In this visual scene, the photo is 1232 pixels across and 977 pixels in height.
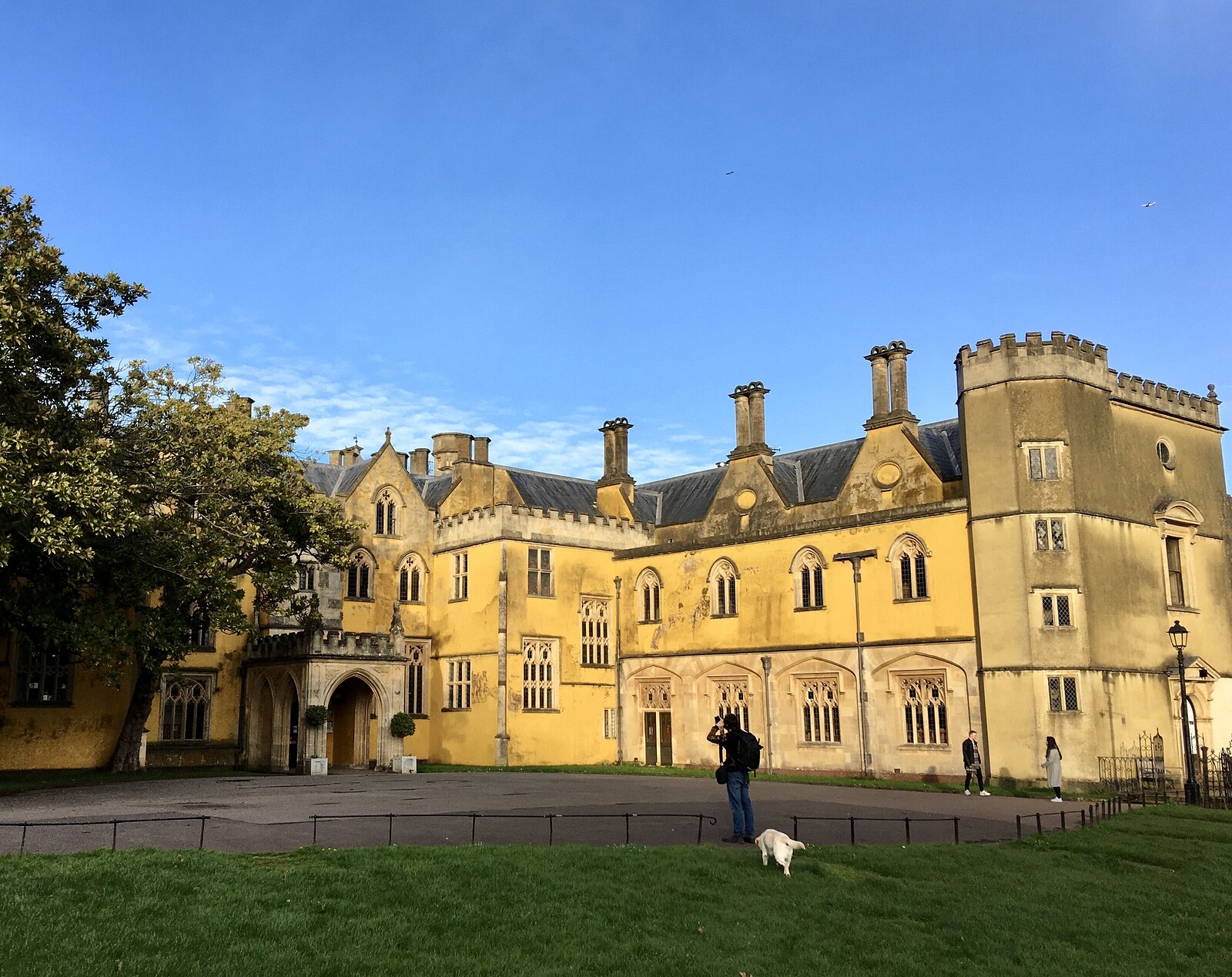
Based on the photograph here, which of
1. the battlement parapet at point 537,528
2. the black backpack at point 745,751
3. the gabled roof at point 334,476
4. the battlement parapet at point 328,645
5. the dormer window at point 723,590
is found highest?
the gabled roof at point 334,476

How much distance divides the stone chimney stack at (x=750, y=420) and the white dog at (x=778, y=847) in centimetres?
2694

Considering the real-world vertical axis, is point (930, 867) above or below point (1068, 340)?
below

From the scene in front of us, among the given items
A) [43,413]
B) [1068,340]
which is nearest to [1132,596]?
[1068,340]

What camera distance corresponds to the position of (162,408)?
89.4 feet

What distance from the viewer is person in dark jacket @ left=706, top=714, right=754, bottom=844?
16016mm

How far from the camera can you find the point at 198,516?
28.0 meters

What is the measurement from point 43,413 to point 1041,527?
24715mm

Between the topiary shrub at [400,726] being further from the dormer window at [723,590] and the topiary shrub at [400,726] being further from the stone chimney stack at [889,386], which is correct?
the stone chimney stack at [889,386]

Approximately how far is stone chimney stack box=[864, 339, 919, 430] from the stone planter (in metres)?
17.9

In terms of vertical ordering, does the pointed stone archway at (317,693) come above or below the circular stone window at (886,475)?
below

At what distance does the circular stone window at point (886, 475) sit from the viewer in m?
35.2

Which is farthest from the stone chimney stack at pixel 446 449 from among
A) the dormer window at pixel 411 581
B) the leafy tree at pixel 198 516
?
the leafy tree at pixel 198 516

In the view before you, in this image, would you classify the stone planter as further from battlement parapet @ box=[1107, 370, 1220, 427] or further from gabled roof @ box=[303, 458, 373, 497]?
battlement parapet @ box=[1107, 370, 1220, 427]

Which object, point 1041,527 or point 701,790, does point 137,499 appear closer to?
point 701,790
